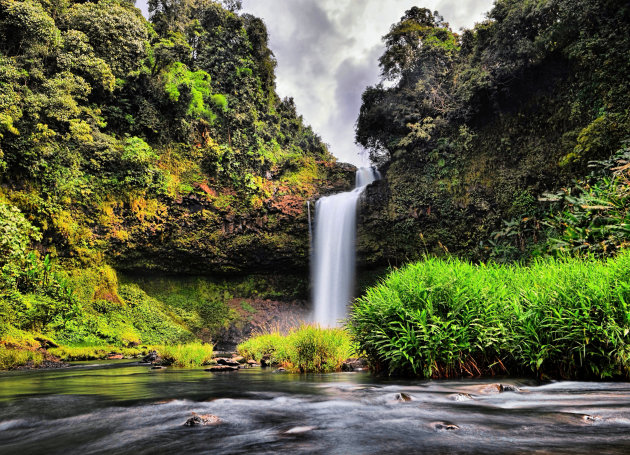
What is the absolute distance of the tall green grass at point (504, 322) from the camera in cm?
471

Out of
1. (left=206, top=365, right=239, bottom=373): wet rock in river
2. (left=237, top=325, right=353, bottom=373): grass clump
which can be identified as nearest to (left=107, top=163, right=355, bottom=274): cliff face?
(left=206, top=365, right=239, bottom=373): wet rock in river

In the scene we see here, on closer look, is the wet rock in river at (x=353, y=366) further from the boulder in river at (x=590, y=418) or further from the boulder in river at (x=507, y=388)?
the boulder in river at (x=590, y=418)

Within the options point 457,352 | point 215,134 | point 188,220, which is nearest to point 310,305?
point 188,220

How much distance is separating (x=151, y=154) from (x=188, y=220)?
423cm

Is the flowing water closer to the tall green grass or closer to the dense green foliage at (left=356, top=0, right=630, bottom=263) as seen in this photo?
the tall green grass

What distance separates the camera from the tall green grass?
4.71 meters

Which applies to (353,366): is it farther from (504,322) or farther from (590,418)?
(590,418)

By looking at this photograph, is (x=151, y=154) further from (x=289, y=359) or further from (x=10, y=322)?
(x=289, y=359)

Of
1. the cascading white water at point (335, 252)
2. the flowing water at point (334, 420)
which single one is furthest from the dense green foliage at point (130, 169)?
the flowing water at point (334, 420)

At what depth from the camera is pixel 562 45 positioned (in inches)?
621

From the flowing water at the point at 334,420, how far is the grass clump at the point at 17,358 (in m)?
6.52

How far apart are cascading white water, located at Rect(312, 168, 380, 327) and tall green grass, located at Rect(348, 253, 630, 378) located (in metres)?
17.3

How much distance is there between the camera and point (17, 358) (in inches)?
428

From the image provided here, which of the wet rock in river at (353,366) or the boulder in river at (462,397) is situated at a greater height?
the wet rock in river at (353,366)
